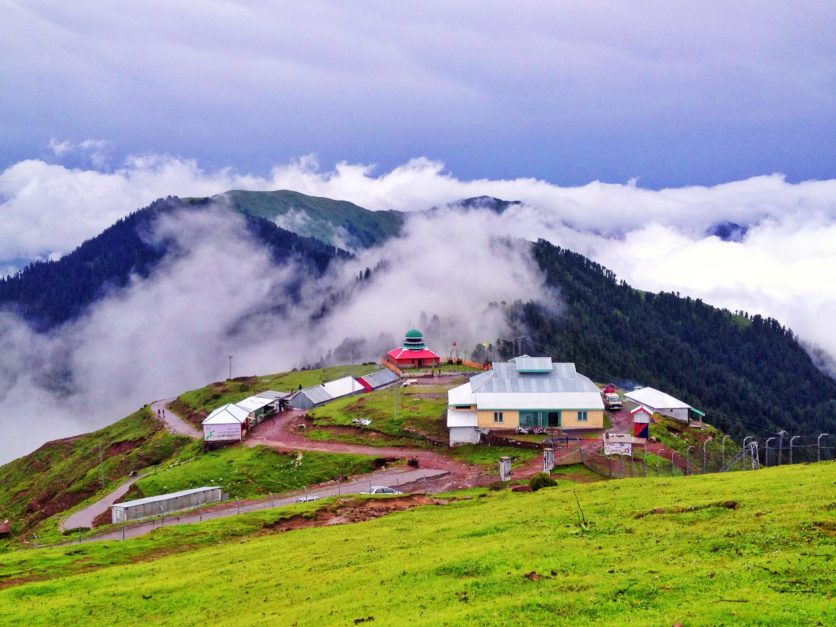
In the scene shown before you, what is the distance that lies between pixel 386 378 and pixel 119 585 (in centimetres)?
10140

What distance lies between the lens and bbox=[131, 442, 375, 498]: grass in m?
80.8

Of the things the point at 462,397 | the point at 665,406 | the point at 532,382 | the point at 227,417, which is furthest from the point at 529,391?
the point at 227,417

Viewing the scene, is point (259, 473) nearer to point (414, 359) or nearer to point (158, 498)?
point (158, 498)

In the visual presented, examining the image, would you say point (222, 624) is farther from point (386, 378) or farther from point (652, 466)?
point (386, 378)

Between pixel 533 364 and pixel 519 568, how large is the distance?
230 ft

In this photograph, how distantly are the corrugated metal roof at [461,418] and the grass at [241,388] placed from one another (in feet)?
190

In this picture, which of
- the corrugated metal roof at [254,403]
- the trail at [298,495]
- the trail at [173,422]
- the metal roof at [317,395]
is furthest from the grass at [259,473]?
the trail at [173,422]

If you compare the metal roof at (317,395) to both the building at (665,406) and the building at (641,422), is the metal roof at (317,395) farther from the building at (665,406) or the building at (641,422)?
the building at (641,422)

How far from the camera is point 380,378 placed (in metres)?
139

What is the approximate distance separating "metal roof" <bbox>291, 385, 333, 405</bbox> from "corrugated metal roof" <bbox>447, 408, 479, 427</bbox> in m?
38.8

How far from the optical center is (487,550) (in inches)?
1332

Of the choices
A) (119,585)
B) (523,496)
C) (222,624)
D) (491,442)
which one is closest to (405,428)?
(491,442)

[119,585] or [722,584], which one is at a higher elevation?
[722,584]

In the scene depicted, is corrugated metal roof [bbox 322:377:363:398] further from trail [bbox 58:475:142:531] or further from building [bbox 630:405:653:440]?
building [bbox 630:405:653:440]
